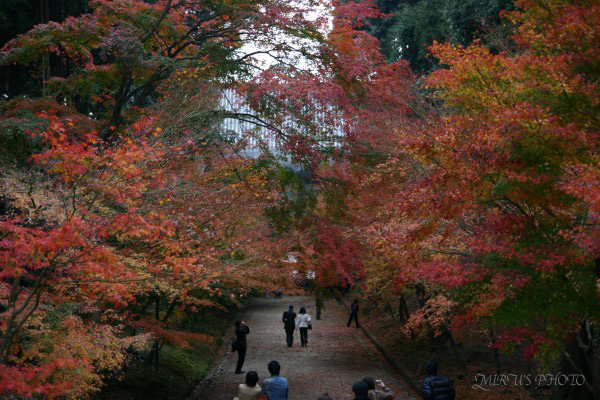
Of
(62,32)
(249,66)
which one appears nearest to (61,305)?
(62,32)

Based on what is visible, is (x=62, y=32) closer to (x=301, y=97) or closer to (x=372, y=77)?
(x=301, y=97)

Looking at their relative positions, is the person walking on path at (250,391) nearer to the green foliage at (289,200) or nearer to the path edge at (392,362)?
the green foliage at (289,200)

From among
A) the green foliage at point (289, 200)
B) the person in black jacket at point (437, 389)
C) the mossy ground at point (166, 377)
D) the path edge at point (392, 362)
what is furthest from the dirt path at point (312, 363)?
the person in black jacket at point (437, 389)

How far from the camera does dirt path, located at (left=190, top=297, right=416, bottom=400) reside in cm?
1494

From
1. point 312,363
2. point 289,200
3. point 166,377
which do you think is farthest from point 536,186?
point 312,363

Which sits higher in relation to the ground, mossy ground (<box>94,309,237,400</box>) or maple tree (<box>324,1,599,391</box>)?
maple tree (<box>324,1,599,391</box>)

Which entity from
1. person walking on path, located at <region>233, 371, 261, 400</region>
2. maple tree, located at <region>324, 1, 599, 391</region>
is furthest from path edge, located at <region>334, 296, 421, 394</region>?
person walking on path, located at <region>233, 371, 261, 400</region>

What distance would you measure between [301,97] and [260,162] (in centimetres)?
171

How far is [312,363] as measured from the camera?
60.9 feet

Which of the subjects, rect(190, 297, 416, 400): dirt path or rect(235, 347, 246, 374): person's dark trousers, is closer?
rect(190, 297, 416, 400): dirt path

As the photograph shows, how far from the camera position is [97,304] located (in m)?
10.7

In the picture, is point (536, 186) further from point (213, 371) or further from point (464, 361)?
point (213, 371)

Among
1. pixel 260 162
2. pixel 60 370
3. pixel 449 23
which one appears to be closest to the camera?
pixel 60 370

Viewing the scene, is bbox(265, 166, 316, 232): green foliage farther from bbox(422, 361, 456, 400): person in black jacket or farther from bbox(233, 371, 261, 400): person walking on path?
bbox(422, 361, 456, 400): person in black jacket
